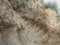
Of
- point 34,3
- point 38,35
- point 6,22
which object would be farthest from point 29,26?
point 34,3

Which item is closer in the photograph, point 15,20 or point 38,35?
point 15,20

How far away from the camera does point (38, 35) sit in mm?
1056

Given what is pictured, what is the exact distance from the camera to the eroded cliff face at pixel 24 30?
2.91 ft

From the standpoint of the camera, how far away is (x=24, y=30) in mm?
972

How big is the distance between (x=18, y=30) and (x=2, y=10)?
15 centimetres

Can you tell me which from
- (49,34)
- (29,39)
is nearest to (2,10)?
(29,39)

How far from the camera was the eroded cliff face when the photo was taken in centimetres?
89

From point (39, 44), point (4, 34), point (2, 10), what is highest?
point (2, 10)

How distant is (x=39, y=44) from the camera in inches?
38.8

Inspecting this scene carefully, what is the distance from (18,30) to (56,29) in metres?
0.28

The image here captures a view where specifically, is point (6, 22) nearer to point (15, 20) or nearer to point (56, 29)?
point (15, 20)

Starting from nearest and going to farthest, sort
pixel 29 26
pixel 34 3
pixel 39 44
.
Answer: pixel 39 44, pixel 29 26, pixel 34 3

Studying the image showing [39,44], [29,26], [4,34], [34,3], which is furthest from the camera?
[34,3]

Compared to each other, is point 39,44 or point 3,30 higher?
point 3,30
